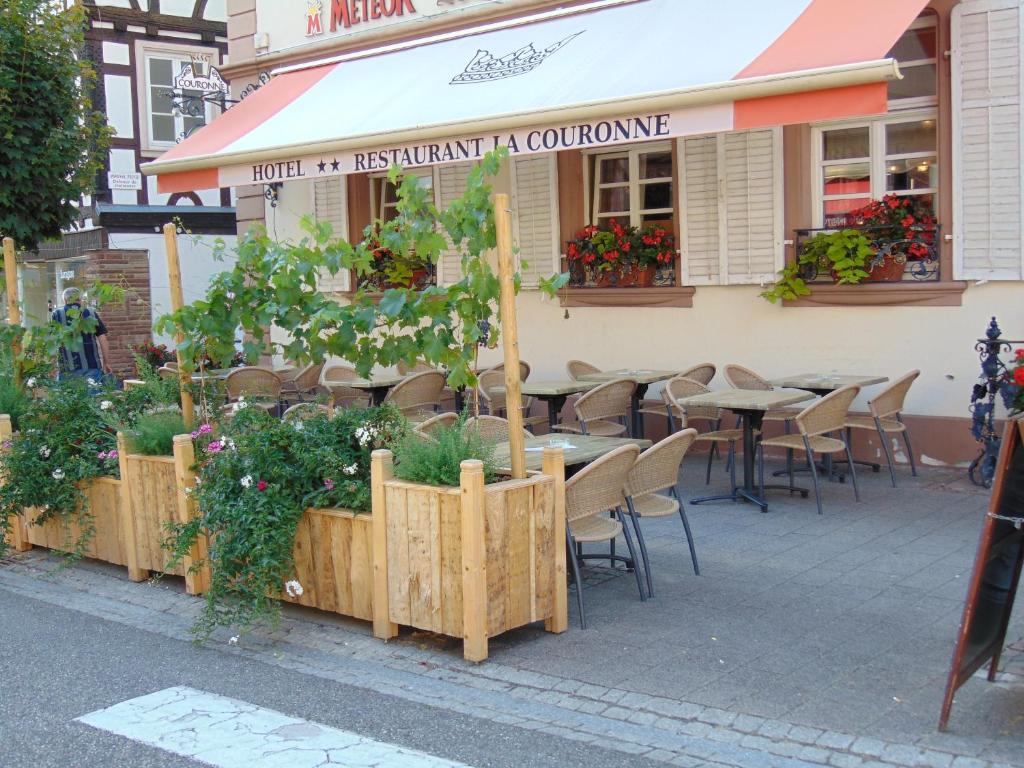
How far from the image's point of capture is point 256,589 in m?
5.34

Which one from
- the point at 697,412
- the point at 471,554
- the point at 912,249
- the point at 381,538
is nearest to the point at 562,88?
the point at 697,412

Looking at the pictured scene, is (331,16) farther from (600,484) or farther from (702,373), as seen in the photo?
(600,484)

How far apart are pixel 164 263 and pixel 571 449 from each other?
14571 mm

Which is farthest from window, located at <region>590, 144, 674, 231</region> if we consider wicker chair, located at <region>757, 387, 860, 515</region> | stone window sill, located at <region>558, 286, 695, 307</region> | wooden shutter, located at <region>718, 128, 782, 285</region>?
wicker chair, located at <region>757, 387, 860, 515</region>

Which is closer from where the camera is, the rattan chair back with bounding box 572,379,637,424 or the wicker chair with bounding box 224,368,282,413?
the rattan chair back with bounding box 572,379,637,424

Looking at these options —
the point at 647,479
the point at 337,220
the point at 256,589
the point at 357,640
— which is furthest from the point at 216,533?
the point at 337,220

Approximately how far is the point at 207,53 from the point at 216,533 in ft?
52.7

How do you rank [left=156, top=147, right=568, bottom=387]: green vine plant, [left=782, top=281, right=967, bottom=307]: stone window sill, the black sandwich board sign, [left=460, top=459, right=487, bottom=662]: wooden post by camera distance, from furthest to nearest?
[left=782, top=281, right=967, bottom=307]: stone window sill → [left=156, top=147, right=568, bottom=387]: green vine plant → [left=460, top=459, right=487, bottom=662]: wooden post → the black sandwich board sign

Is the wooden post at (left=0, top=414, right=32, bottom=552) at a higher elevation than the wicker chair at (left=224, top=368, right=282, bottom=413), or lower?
lower

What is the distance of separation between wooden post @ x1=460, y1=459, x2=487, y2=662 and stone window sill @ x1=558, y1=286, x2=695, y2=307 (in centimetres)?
550

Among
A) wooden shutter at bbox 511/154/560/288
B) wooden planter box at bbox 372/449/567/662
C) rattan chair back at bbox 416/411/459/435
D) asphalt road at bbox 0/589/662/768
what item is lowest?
asphalt road at bbox 0/589/662/768

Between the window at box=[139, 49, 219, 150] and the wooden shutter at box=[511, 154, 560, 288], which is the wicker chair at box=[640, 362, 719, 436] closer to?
the wooden shutter at box=[511, 154, 560, 288]

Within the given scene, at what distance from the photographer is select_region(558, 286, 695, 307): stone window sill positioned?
10133 millimetres

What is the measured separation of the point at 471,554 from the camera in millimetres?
4918
